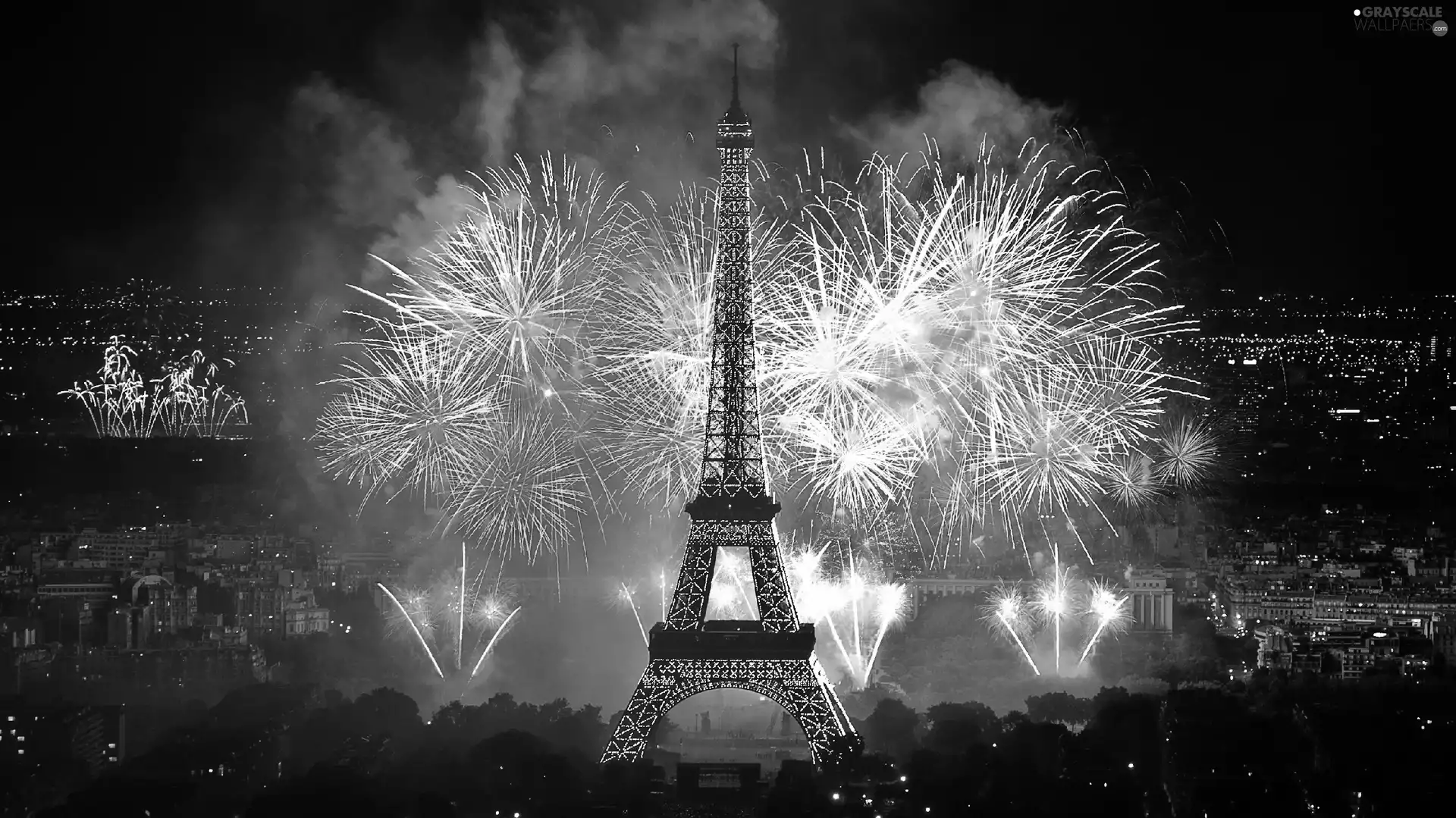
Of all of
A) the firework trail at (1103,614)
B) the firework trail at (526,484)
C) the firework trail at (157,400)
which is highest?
the firework trail at (157,400)

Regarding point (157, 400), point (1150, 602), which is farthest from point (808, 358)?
point (157, 400)

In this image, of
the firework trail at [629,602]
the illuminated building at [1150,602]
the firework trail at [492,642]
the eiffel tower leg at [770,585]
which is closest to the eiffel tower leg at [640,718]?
the eiffel tower leg at [770,585]

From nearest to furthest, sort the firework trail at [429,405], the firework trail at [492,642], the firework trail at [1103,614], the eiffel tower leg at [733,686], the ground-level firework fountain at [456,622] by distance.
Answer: the eiffel tower leg at [733,686] < the firework trail at [429,405] < the firework trail at [492,642] < the ground-level firework fountain at [456,622] < the firework trail at [1103,614]

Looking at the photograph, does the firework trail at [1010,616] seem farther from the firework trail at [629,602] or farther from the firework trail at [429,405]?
the firework trail at [429,405]

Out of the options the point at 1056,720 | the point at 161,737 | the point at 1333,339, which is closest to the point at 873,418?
the point at 1056,720

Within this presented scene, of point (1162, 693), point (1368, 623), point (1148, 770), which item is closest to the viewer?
point (1148, 770)

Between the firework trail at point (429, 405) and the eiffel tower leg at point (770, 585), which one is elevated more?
the firework trail at point (429, 405)

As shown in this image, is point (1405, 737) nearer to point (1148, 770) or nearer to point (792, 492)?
point (1148, 770)

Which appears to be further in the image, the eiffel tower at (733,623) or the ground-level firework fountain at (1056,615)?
the ground-level firework fountain at (1056,615)
